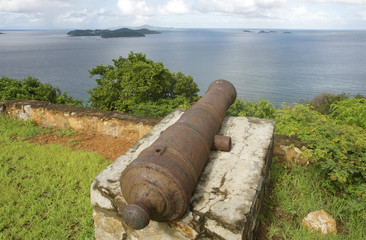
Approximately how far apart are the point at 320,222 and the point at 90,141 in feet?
14.5

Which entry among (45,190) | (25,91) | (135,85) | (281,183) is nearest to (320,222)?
(281,183)

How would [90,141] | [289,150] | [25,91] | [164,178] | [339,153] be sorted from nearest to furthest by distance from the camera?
[164,178]
[339,153]
[289,150]
[90,141]
[25,91]

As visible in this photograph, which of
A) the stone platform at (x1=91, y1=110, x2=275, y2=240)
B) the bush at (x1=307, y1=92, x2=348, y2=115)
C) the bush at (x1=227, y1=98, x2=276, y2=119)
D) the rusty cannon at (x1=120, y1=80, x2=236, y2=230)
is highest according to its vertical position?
the rusty cannon at (x1=120, y1=80, x2=236, y2=230)

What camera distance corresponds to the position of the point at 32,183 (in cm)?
399

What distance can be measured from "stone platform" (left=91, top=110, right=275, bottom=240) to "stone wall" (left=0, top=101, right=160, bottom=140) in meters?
1.87

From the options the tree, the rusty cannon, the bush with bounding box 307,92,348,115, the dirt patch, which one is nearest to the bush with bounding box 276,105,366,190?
the rusty cannon

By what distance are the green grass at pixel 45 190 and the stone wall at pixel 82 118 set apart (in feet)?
2.86

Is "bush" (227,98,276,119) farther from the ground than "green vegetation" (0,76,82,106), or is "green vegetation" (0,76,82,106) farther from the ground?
"green vegetation" (0,76,82,106)

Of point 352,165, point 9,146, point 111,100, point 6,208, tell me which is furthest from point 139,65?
point 352,165

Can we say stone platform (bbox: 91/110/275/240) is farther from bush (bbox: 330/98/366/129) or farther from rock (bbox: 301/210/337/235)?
bush (bbox: 330/98/366/129)

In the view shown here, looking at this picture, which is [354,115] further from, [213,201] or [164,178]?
[164,178]

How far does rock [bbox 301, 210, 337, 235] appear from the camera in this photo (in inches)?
116

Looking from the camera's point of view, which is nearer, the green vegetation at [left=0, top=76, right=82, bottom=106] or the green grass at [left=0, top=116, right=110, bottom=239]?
the green grass at [left=0, top=116, right=110, bottom=239]

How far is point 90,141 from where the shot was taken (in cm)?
558
